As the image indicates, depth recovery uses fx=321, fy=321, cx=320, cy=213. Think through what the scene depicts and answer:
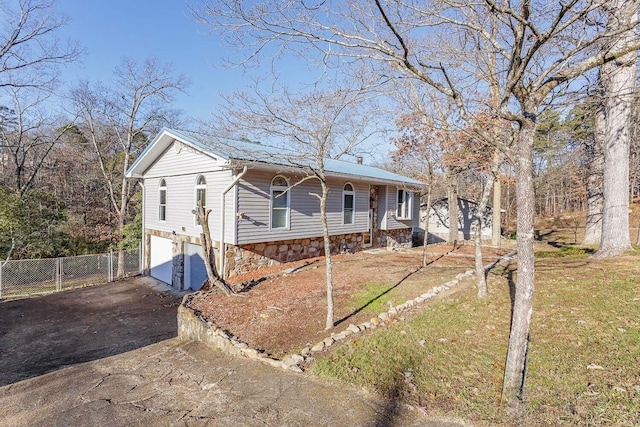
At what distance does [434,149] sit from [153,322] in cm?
941

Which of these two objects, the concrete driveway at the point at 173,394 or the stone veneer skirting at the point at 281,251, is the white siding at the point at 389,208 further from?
the concrete driveway at the point at 173,394

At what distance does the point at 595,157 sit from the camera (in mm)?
10500

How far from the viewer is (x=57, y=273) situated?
38.9ft

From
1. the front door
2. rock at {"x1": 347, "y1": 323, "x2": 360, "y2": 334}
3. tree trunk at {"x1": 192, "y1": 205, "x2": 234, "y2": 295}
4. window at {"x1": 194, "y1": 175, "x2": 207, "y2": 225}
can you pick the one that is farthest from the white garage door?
rock at {"x1": 347, "y1": 323, "x2": 360, "y2": 334}

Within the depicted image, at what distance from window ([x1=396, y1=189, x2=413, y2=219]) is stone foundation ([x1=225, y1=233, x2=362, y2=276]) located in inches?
165

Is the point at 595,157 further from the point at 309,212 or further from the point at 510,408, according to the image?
the point at 510,408

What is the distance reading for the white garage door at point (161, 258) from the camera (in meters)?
12.6

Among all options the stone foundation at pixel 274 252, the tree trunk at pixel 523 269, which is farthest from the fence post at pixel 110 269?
the tree trunk at pixel 523 269

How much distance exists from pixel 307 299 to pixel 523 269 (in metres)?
4.23

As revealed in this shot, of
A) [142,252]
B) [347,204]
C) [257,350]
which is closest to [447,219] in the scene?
[347,204]

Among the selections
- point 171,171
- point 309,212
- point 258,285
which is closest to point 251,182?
point 309,212

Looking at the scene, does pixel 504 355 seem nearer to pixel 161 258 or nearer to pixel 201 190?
pixel 201 190

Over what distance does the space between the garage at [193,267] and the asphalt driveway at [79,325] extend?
2.26ft

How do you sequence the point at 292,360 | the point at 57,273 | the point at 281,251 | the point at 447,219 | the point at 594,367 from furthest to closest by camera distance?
the point at 447,219, the point at 57,273, the point at 281,251, the point at 292,360, the point at 594,367
